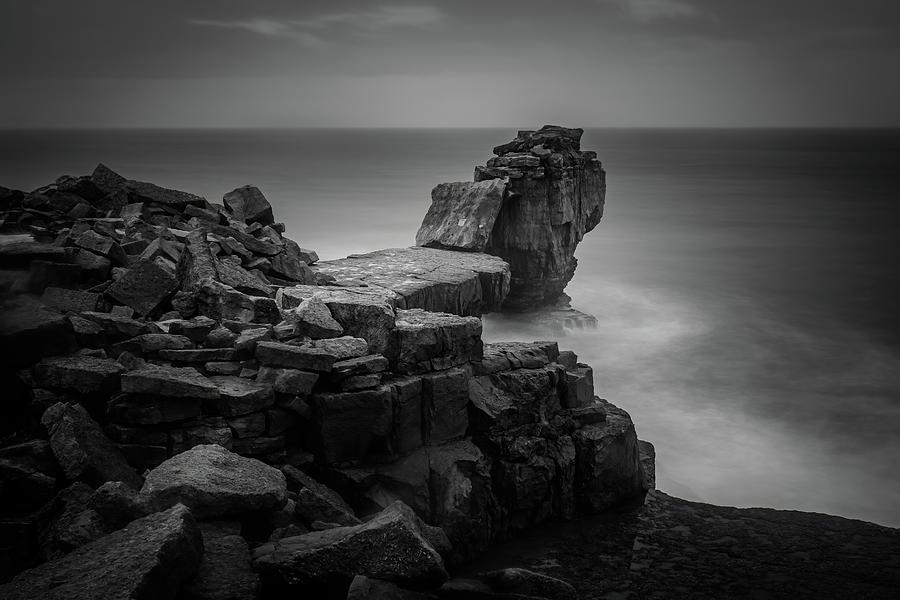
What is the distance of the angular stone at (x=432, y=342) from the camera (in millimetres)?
7277

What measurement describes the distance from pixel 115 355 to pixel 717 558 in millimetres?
6209

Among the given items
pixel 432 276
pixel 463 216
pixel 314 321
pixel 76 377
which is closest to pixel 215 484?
pixel 76 377

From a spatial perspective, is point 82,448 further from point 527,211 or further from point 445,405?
point 527,211

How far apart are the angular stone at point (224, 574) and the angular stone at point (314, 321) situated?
260 cm

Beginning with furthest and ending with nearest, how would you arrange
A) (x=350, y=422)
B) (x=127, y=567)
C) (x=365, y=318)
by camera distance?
(x=365, y=318)
(x=350, y=422)
(x=127, y=567)

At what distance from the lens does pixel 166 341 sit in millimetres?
6676

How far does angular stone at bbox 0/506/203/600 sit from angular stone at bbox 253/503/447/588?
51 cm

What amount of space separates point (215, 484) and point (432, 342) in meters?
2.85

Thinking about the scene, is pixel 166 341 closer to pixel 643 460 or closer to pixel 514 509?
pixel 514 509

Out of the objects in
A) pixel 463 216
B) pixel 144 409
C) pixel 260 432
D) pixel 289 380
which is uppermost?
pixel 463 216

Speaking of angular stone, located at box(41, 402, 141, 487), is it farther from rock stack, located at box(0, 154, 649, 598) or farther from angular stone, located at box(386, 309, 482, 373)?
angular stone, located at box(386, 309, 482, 373)

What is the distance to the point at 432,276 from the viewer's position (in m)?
11.5

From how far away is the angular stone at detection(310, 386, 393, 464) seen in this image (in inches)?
261

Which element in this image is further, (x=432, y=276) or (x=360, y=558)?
(x=432, y=276)
